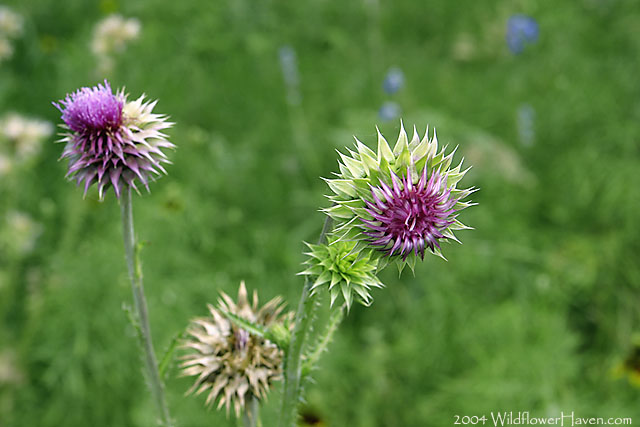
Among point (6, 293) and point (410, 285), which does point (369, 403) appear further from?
point (6, 293)

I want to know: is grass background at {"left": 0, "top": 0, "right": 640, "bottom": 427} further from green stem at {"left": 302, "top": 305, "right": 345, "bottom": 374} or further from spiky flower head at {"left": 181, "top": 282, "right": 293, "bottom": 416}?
green stem at {"left": 302, "top": 305, "right": 345, "bottom": 374}

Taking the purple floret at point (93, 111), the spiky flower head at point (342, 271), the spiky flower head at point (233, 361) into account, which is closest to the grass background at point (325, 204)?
the spiky flower head at point (233, 361)

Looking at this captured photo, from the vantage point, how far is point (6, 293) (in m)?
4.20

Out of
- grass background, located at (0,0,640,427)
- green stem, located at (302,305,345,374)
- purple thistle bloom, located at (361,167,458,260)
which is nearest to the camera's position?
purple thistle bloom, located at (361,167,458,260)

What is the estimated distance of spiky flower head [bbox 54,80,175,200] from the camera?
1686 millimetres

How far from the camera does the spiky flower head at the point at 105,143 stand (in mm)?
1686

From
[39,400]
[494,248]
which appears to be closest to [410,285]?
[494,248]

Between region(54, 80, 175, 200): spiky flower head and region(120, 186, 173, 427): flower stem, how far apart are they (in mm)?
67

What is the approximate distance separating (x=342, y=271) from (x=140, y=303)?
583 millimetres

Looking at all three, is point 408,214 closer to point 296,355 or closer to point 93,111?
point 296,355

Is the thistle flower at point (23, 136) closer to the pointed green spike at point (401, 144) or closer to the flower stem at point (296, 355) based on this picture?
the flower stem at point (296, 355)

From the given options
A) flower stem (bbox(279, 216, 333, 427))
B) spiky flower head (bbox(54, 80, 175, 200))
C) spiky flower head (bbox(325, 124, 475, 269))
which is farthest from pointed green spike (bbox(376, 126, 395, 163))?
spiky flower head (bbox(54, 80, 175, 200))

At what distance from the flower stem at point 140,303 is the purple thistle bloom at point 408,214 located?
2.21ft

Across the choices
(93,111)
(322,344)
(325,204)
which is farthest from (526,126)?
(93,111)
